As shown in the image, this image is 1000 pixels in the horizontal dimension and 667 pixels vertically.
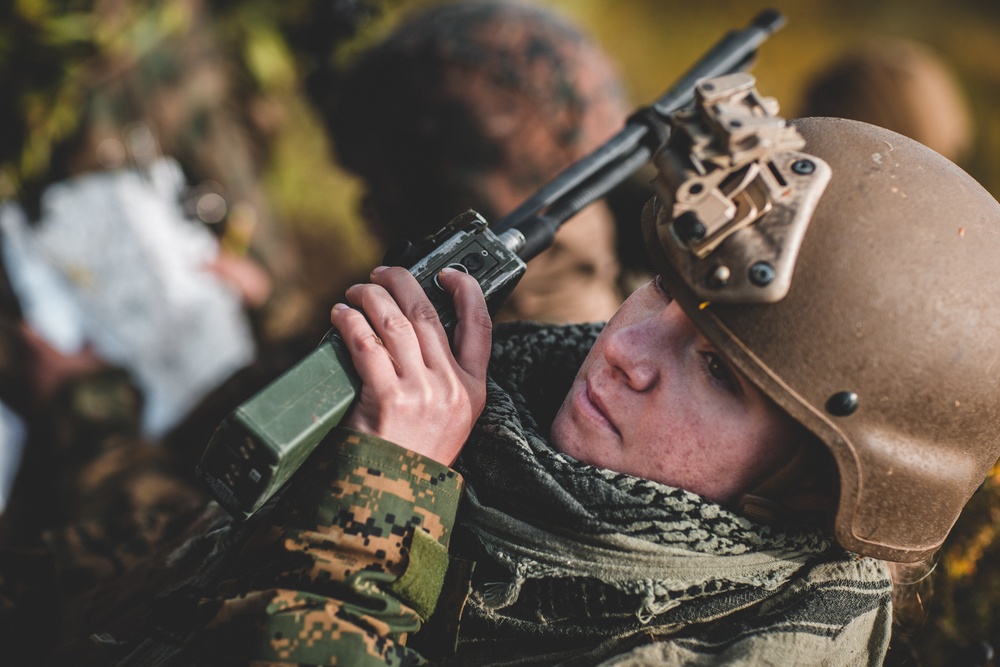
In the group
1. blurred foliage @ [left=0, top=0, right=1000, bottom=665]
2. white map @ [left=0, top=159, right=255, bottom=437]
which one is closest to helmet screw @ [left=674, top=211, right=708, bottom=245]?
blurred foliage @ [left=0, top=0, right=1000, bottom=665]

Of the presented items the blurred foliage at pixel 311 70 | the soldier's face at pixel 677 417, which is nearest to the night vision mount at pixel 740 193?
the soldier's face at pixel 677 417

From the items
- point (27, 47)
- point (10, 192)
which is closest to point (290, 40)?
point (27, 47)

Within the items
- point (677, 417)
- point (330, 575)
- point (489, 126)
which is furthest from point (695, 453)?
point (489, 126)

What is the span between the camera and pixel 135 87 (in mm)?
4262

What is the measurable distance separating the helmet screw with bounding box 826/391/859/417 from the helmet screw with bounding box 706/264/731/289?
29 cm

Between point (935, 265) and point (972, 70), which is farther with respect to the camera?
point (972, 70)

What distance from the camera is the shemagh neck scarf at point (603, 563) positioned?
147 cm

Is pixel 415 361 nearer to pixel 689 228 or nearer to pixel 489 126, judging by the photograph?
pixel 689 228

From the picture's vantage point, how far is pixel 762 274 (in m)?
1.38

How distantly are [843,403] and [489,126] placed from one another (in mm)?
2395

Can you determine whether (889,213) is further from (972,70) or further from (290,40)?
(972,70)

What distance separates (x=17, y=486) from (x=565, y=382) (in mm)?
2421

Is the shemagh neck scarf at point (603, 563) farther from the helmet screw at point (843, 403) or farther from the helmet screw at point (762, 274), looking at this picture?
the helmet screw at point (762, 274)

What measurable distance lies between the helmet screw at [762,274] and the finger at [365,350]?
70 centimetres
